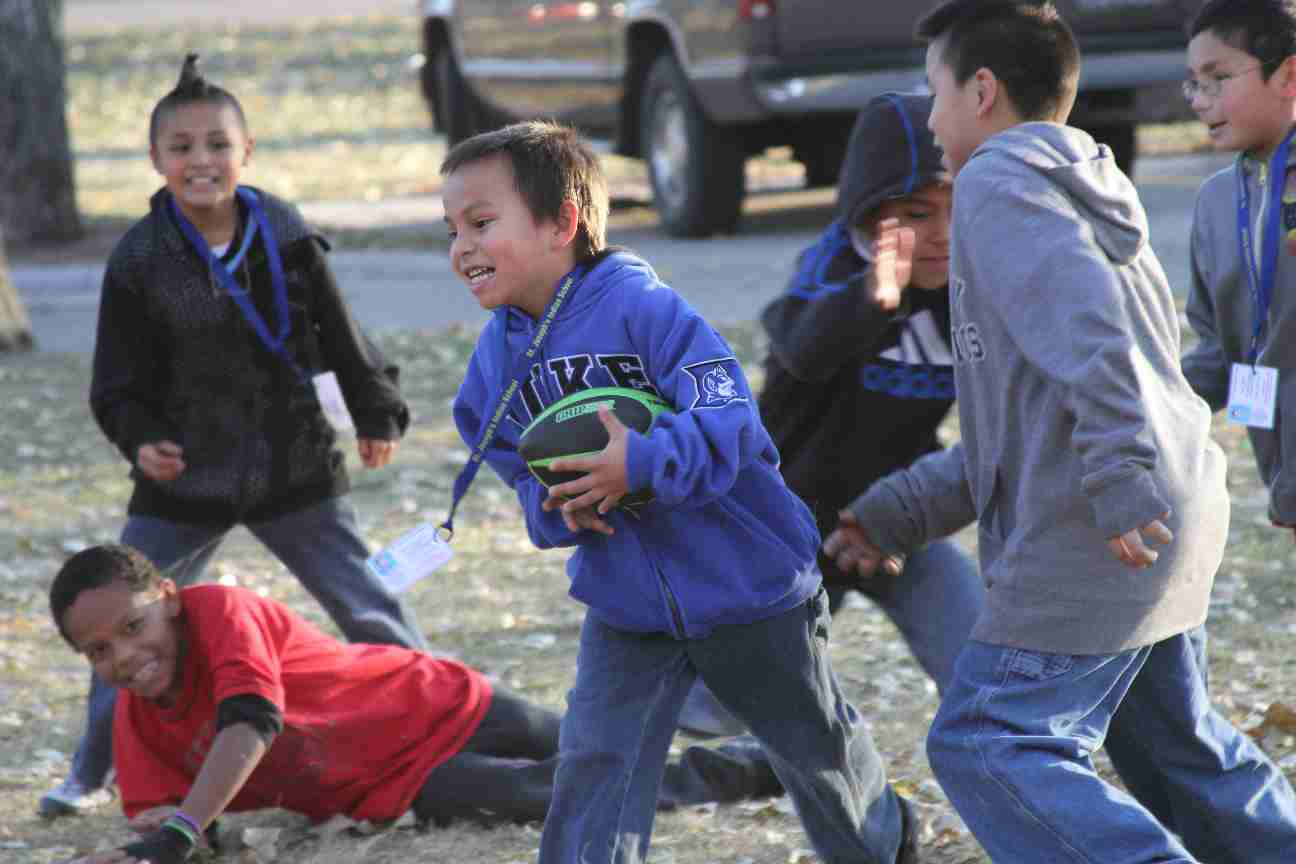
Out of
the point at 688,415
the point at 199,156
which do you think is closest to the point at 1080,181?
the point at 688,415

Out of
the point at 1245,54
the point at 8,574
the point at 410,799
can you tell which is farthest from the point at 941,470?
the point at 8,574

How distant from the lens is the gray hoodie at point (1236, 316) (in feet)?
13.9

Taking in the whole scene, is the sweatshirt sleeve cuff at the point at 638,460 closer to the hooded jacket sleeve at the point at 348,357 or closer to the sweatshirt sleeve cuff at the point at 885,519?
the sweatshirt sleeve cuff at the point at 885,519

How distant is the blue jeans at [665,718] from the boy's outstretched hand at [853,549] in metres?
0.17

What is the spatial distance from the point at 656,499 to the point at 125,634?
157cm

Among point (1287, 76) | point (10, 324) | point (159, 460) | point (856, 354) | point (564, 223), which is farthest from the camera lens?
point (10, 324)

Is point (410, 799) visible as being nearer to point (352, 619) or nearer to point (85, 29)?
point (352, 619)

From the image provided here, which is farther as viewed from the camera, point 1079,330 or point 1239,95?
point 1239,95

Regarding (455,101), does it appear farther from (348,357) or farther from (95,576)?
(95,576)

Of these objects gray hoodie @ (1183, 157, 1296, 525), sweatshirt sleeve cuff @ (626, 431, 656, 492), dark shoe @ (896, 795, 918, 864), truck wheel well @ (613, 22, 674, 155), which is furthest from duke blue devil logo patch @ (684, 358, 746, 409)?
truck wheel well @ (613, 22, 674, 155)

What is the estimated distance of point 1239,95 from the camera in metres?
4.17

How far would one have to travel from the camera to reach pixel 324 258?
16.5 feet

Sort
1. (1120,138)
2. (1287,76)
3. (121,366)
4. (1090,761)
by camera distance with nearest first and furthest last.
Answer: (1090,761), (1287,76), (121,366), (1120,138)

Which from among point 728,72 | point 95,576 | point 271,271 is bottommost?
point 95,576
